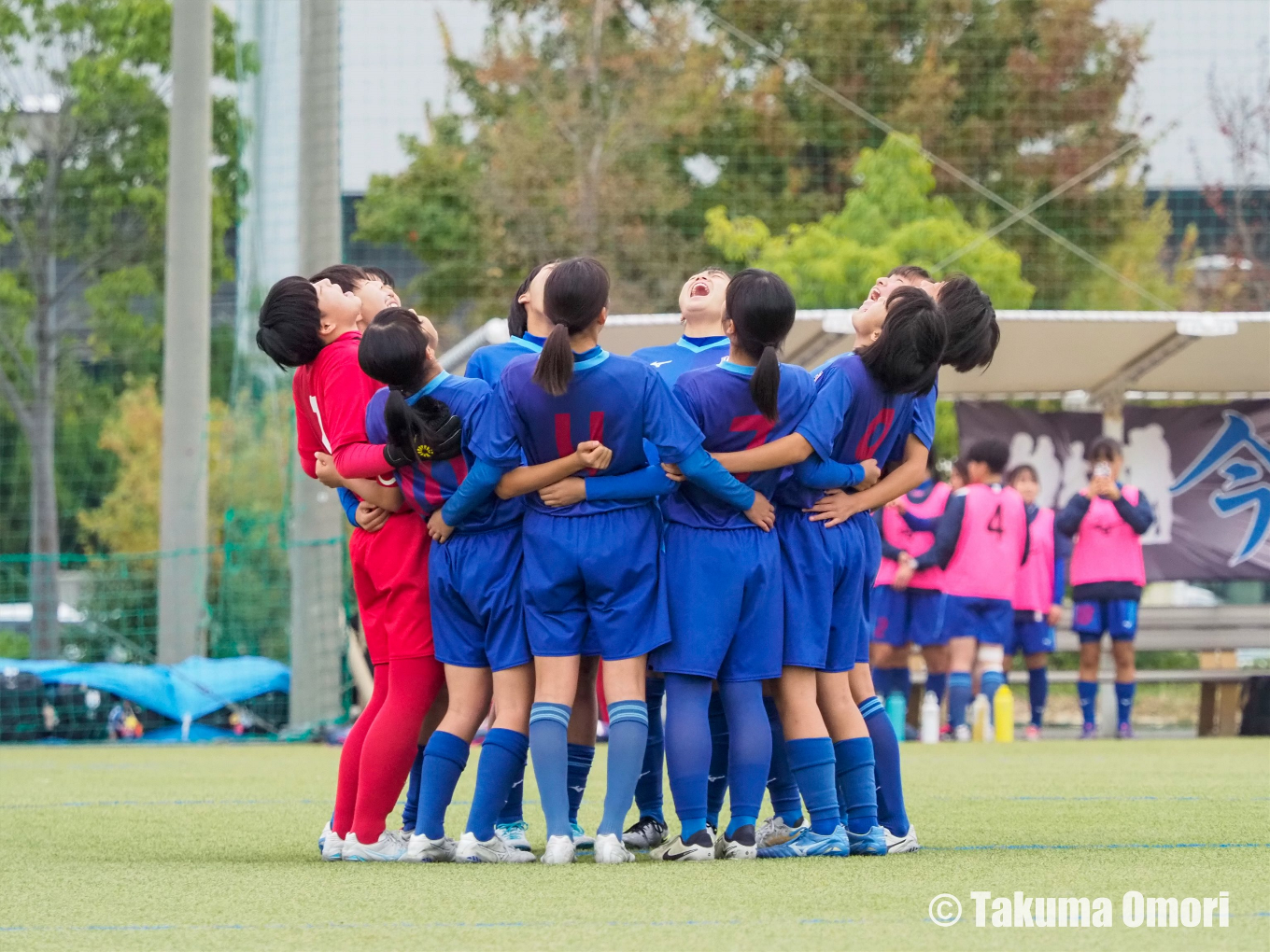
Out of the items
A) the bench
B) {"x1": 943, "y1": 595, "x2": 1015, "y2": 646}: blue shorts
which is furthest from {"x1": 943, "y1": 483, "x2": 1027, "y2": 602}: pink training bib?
the bench

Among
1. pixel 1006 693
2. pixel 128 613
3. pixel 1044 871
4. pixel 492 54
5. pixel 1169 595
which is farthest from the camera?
pixel 492 54

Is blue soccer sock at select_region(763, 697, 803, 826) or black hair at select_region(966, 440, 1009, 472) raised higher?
black hair at select_region(966, 440, 1009, 472)

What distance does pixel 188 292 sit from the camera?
46.0ft

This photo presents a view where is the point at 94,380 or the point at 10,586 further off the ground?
the point at 94,380

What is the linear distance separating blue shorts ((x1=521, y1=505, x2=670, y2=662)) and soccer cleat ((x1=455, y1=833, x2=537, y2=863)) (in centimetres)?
52

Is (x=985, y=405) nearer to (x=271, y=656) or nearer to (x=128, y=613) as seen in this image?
(x=271, y=656)

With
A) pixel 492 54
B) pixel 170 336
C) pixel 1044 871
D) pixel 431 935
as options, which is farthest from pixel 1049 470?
pixel 492 54

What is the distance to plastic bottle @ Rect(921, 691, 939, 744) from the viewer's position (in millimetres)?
10766

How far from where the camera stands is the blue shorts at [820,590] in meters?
4.66

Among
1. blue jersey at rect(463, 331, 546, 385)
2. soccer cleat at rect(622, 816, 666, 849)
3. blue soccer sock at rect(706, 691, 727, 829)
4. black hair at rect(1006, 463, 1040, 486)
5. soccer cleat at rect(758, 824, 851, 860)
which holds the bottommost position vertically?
soccer cleat at rect(622, 816, 666, 849)

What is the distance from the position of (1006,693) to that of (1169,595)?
32.8ft

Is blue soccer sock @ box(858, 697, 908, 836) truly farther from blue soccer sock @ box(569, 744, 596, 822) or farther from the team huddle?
blue soccer sock @ box(569, 744, 596, 822)

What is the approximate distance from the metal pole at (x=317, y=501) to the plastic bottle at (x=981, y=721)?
14.2 ft

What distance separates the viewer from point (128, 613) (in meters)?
16.6
